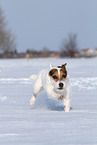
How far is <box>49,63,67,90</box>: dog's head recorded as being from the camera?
6.04 metres

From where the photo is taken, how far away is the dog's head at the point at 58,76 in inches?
238

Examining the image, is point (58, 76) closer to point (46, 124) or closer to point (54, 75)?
point (54, 75)

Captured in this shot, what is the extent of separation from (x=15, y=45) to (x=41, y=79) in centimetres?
7504

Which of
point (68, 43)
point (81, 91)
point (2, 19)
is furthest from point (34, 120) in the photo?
point (68, 43)

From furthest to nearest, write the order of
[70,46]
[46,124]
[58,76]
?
1. [70,46]
2. [58,76]
3. [46,124]

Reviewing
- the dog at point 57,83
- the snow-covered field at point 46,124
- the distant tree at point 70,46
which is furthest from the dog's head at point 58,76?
the distant tree at point 70,46

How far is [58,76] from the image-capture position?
6.05 meters

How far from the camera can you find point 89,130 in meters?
4.72

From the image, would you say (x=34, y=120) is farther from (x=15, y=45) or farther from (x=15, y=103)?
(x=15, y=45)

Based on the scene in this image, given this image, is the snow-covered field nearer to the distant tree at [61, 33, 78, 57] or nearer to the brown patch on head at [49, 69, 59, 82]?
the brown patch on head at [49, 69, 59, 82]

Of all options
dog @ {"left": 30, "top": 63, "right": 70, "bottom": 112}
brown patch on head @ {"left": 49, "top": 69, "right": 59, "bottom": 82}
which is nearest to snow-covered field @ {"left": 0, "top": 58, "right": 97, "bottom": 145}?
dog @ {"left": 30, "top": 63, "right": 70, "bottom": 112}

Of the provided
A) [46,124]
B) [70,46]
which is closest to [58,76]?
[46,124]

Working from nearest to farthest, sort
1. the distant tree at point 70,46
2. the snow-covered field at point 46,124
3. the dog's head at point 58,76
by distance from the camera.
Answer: the snow-covered field at point 46,124 < the dog's head at point 58,76 < the distant tree at point 70,46

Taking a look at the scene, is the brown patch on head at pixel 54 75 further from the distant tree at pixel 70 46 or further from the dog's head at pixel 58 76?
the distant tree at pixel 70 46
